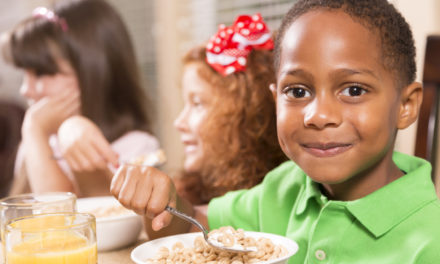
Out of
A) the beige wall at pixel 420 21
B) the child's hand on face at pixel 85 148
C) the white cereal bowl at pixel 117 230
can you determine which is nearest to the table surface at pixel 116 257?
the white cereal bowl at pixel 117 230

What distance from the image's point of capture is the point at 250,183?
4.05 ft

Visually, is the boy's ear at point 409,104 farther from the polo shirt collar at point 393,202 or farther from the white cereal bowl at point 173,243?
the white cereal bowl at point 173,243

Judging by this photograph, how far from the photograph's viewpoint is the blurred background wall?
2.61m

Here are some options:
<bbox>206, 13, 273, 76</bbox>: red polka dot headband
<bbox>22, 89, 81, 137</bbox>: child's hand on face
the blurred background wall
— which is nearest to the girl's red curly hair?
<bbox>206, 13, 273, 76</bbox>: red polka dot headband

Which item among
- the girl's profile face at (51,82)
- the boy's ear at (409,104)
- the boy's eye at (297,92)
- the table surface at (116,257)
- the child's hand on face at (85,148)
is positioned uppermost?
the boy's eye at (297,92)

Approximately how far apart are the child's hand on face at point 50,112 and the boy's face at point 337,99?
1.20 meters

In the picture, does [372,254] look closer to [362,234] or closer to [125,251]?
[362,234]

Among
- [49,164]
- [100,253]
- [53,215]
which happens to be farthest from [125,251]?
[49,164]

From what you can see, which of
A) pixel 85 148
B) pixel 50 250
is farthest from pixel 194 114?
pixel 50 250

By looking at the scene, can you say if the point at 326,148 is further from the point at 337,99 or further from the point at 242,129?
the point at 242,129

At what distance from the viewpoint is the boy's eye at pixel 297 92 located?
0.83 m

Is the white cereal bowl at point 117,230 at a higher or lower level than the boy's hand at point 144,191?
lower

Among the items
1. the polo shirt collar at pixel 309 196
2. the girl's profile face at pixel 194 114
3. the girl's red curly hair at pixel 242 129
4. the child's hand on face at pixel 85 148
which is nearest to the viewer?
the polo shirt collar at pixel 309 196

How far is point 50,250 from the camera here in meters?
0.70
